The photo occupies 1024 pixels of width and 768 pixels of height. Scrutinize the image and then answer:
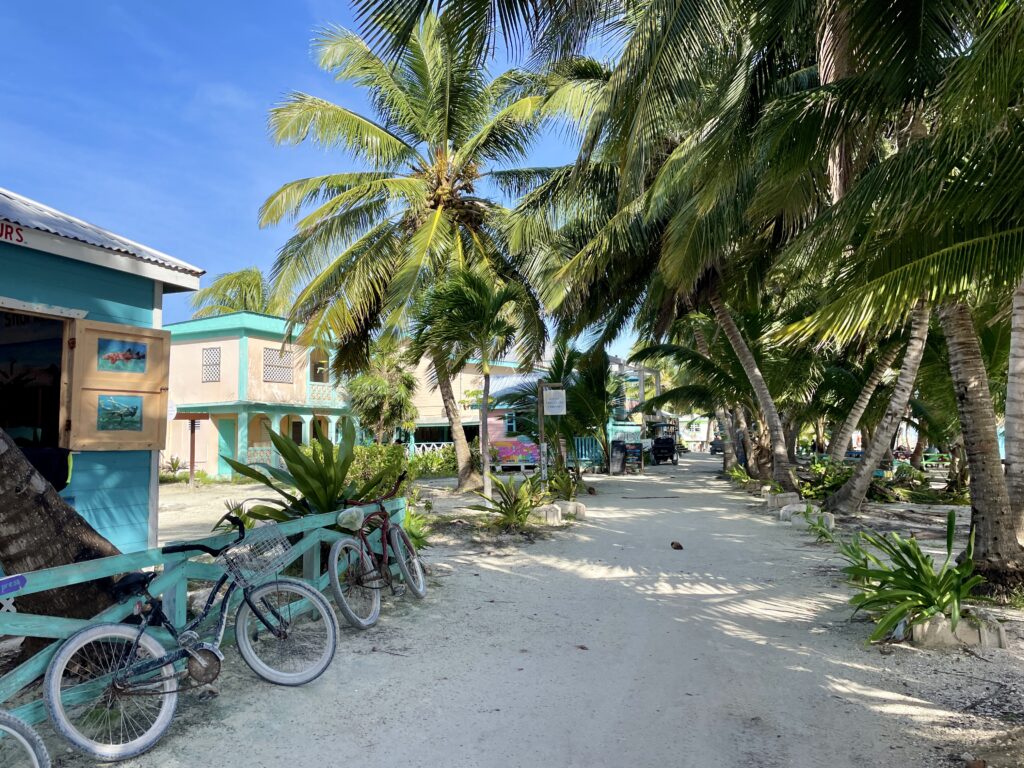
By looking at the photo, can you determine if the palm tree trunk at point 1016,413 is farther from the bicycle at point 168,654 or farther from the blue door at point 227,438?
the blue door at point 227,438

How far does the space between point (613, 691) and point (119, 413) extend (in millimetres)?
4754

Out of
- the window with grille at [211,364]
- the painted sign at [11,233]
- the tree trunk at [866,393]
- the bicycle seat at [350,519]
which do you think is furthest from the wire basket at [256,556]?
the window with grille at [211,364]

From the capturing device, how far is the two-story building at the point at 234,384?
2527cm

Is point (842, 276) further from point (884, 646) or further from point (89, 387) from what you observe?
point (89, 387)

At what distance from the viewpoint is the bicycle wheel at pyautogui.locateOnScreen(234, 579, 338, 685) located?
156 inches

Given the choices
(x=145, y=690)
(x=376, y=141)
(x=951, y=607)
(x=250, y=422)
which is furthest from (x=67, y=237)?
(x=250, y=422)

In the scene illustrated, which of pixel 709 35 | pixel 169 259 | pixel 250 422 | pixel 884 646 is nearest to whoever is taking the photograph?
pixel 884 646

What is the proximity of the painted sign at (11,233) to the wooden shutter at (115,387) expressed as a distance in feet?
2.46

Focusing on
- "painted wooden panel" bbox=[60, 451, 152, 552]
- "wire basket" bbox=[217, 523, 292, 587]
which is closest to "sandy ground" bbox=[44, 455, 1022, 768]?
"wire basket" bbox=[217, 523, 292, 587]

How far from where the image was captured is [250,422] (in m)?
26.5

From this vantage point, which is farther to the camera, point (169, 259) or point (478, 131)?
point (478, 131)

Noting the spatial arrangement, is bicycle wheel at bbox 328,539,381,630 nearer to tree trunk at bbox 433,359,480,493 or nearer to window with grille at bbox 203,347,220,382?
tree trunk at bbox 433,359,480,493

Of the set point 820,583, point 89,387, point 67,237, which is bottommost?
point 820,583

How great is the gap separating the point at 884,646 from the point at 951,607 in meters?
0.57
